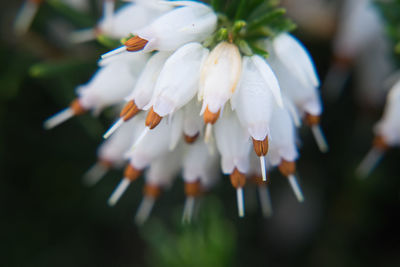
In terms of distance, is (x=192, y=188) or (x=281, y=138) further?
(x=192, y=188)

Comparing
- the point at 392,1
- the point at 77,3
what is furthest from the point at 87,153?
the point at 392,1

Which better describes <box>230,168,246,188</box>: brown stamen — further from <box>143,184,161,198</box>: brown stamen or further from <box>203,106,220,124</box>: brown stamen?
<box>143,184,161,198</box>: brown stamen

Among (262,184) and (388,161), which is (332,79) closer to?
(388,161)

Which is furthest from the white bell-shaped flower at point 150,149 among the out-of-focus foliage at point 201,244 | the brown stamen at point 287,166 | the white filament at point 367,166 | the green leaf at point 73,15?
the white filament at point 367,166

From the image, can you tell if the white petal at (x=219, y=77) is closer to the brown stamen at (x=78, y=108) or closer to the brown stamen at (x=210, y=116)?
the brown stamen at (x=210, y=116)

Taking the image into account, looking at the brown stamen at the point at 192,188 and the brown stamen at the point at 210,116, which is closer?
the brown stamen at the point at 210,116

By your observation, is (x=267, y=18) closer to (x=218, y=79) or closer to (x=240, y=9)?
(x=240, y=9)

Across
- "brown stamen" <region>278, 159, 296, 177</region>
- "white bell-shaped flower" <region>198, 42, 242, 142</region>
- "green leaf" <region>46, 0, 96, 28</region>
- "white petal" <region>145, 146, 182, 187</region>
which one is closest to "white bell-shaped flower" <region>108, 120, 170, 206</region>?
"white petal" <region>145, 146, 182, 187</region>

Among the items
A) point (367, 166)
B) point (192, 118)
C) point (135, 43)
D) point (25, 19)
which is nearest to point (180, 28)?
point (135, 43)
